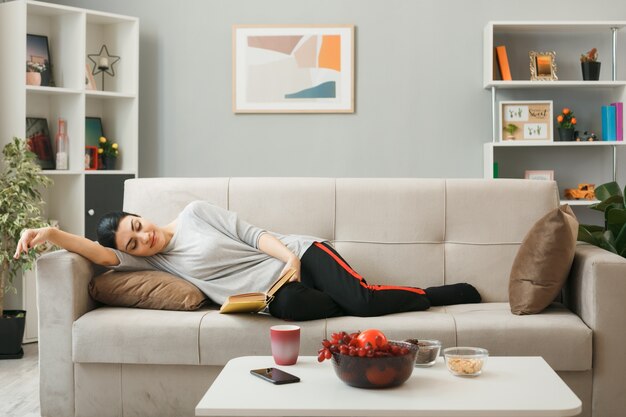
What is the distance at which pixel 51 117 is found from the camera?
458cm

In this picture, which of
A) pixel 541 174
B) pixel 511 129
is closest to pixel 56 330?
pixel 511 129

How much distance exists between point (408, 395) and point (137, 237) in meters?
1.43

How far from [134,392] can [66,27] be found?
102 inches

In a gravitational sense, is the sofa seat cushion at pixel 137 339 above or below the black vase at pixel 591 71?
below

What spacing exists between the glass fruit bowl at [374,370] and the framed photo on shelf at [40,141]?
3076 mm

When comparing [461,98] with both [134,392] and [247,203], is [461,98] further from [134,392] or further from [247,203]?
[134,392]

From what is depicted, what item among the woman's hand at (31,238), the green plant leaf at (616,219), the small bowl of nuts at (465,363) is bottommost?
the small bowl of nuts at (465,363)

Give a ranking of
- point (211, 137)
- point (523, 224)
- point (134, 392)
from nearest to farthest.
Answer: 1. point (134, 392)
2. point (523, 224)
3. point (211, 137)

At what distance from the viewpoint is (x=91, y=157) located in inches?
183

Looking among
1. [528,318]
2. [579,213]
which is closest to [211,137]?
[579,213]

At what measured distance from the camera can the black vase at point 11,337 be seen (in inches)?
152

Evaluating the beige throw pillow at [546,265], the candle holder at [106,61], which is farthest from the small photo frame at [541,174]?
the candle holder at [106,61]

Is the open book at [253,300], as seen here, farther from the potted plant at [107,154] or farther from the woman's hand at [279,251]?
the potted plant at [107,154]

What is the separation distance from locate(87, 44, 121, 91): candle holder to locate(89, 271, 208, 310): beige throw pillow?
217 cm
